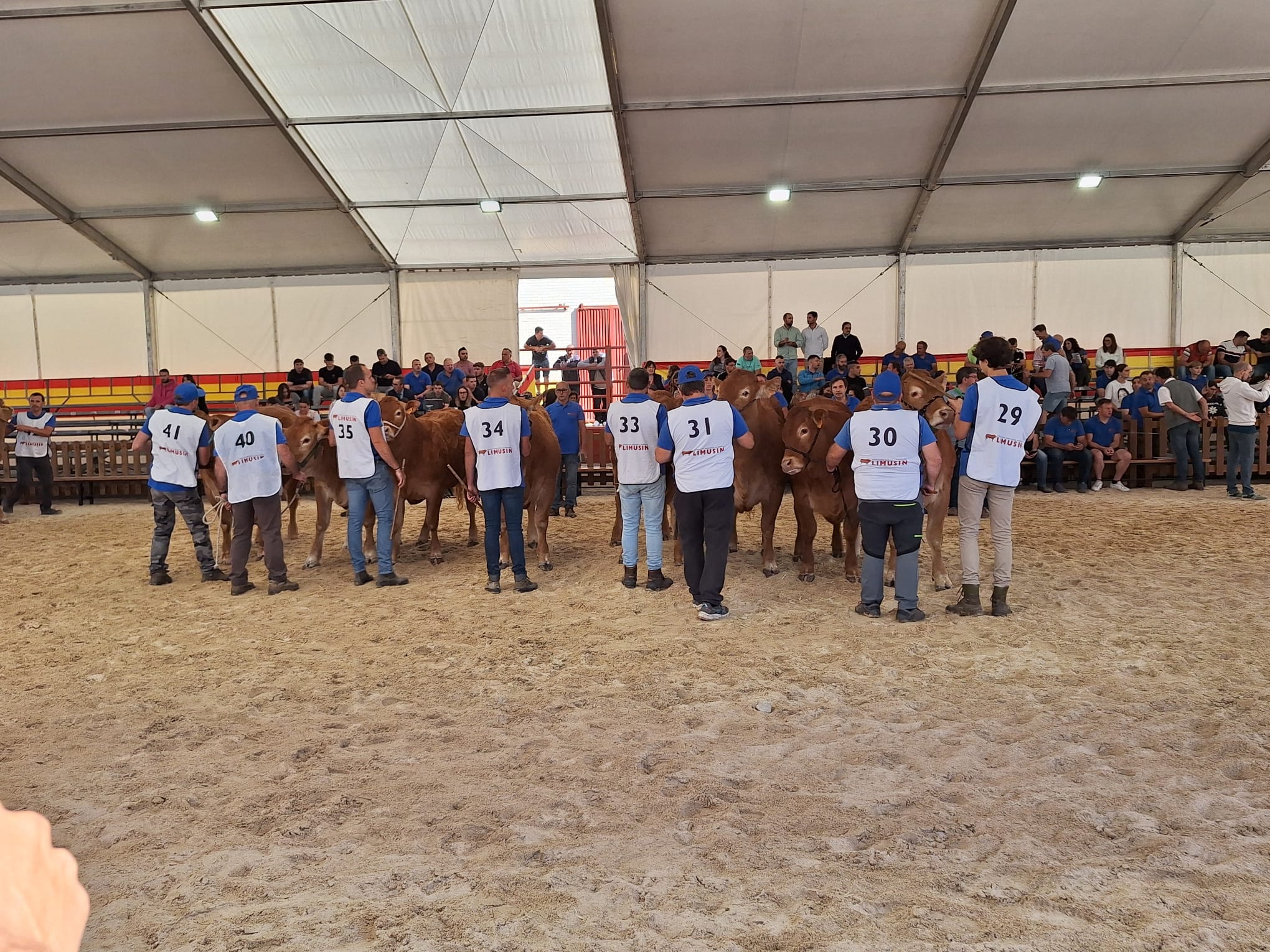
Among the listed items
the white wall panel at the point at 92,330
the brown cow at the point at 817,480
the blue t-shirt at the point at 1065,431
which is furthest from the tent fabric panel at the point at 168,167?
the blue t-shirt at the point at 1065,431

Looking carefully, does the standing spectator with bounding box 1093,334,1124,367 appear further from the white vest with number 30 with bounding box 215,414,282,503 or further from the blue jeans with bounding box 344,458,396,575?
the white vest with number 30 with bounding box 215,414,282,503

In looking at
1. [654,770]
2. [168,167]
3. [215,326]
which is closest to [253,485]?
[654,770]

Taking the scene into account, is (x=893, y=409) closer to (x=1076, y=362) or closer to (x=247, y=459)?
(x=247, y=459)

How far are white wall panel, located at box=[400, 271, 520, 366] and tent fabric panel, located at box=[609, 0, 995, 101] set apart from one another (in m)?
7.49

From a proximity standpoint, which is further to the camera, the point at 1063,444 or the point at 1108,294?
the point at 1108,294

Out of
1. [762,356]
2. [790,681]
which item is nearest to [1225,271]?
[762,356]

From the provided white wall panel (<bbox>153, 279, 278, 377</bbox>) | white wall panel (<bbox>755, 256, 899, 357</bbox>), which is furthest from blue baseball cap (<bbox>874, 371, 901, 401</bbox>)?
white wall panel (<bbox>153, 279, 278, 377</bbox>)

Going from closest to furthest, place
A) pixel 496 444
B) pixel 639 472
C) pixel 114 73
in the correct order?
pixel 496 444 → pixel 639 472 → pixel 114 73

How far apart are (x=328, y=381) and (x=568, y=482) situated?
27.1 ft

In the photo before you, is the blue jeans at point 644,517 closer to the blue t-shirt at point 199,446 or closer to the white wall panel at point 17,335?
the blue t-shirt at point 199,446

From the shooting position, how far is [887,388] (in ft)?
22.6

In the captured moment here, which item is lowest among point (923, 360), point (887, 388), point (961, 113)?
point (887, 388)

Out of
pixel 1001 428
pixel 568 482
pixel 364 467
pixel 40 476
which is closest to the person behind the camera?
pixel 1001 428

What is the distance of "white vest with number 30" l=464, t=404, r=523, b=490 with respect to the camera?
316 inches
